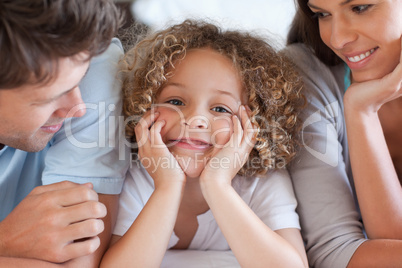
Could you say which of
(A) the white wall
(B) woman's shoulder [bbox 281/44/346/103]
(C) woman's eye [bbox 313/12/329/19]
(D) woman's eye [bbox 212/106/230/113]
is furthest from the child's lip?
(A) the white wall

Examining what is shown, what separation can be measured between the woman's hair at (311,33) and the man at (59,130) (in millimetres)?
616

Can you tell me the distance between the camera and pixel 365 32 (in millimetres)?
1320

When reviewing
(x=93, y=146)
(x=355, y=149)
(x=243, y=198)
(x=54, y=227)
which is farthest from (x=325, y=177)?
(x=54, y=227)

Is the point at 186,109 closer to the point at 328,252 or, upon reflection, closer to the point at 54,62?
the point at 54,62

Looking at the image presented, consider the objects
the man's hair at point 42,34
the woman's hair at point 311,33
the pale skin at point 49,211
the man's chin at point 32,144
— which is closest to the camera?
the man's hair at point 42,34

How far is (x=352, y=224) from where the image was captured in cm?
138

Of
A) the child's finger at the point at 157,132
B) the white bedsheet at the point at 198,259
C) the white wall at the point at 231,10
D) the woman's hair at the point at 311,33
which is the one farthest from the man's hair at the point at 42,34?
the white wall at the point at 231,10

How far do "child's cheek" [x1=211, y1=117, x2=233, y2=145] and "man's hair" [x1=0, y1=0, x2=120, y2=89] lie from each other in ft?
1.49

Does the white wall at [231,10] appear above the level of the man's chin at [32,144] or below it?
above

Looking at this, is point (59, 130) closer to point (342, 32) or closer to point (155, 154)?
point (155, 154)

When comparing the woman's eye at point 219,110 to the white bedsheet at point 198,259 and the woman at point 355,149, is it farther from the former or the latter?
the white bedsheet at point 198,259

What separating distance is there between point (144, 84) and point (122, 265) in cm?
54

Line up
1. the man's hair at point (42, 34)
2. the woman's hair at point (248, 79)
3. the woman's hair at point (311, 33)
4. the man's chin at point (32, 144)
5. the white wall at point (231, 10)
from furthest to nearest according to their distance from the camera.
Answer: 1. the white wall at point (231, 10)
2. the woman's hair at point (311, 33)
3. the woman's hair at point (248, 79)
4. the man's chin at point (32, 144)
5. the man's hair at point (42, 34)

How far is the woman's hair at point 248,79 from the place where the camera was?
4.66ft
